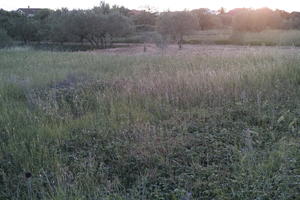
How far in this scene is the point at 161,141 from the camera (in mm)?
3932

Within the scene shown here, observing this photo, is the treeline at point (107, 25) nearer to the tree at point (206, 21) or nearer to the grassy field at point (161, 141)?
the tree at point (206, 21)

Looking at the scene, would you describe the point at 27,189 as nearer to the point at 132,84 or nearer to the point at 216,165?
the point at 216,165

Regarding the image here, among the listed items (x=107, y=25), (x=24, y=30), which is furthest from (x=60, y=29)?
(x=24, y=30)

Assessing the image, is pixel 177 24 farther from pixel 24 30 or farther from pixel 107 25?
pixel 24 30

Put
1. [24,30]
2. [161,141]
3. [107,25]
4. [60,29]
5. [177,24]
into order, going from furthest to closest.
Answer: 1. [24,30]
2. [60,29]
3. [107,25]
4. [177,24]
5. [161,141]

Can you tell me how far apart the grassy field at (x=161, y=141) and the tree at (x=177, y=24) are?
3116cm

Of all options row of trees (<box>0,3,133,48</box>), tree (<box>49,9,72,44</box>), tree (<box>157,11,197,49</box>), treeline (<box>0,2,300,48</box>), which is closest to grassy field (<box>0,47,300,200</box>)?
treeline (<box>0,2,300,48</box>)

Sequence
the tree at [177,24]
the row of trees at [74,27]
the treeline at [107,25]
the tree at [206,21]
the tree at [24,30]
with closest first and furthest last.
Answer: the tree at [177,24]
the treeline at [107,25]
the row of trees at [74,27]
the tree at [24,30]
the tree at [206,21]

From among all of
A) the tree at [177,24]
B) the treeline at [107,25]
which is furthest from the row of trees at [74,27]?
the tree at [177,24]

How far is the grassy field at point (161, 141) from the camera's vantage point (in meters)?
2.99

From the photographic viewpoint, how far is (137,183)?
10.3ft

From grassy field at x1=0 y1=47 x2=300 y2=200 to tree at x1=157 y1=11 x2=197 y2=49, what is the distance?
102 feet

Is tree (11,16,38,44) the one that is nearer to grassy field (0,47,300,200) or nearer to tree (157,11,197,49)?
tree (157,11,197,49)

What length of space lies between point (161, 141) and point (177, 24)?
113 ft
